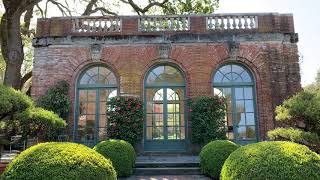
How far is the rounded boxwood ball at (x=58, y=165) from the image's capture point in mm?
4348

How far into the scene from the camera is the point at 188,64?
11836 millimetres

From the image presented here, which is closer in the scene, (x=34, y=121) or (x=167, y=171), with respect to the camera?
(x=34, y=121)

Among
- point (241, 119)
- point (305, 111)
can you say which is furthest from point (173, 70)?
point (305, 111)

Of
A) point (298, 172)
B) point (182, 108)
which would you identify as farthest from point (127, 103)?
point (298, 172)

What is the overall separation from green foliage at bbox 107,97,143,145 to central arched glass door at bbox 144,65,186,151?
2.13ft

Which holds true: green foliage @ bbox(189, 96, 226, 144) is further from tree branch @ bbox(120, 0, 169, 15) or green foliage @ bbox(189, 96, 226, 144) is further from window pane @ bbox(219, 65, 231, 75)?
tree branch @ bbox(120, 0, 169, 15)

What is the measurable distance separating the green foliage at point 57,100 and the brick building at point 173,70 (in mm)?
361

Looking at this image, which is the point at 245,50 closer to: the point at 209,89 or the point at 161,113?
the point at 209,89

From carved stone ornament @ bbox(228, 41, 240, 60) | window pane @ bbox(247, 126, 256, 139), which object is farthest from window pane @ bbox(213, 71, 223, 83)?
window pane @ bbox(247, 126, 256, 139)

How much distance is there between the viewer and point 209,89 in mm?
11633

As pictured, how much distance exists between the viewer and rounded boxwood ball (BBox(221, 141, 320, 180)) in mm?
4625

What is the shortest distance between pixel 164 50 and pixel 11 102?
24.6 ft

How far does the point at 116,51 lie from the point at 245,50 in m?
4.70

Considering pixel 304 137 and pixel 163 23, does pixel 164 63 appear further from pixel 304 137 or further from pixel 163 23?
pixel 304 137
